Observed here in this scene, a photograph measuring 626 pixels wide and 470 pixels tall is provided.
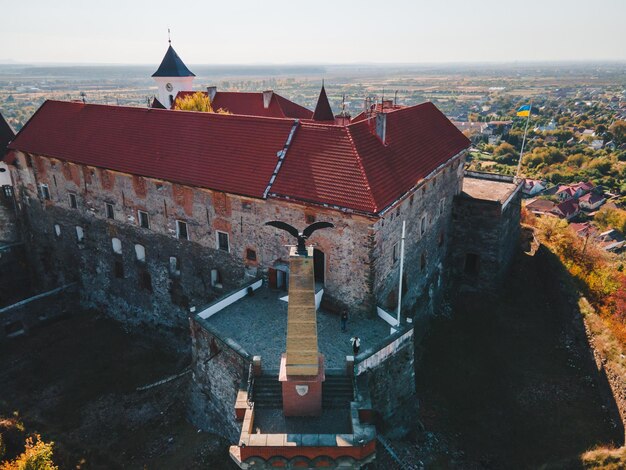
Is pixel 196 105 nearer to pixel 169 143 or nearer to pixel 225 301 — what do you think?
pixel 169 143

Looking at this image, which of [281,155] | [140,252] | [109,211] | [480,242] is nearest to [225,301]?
[281,155]

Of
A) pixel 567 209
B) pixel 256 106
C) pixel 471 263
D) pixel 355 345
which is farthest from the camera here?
pixel 567 209

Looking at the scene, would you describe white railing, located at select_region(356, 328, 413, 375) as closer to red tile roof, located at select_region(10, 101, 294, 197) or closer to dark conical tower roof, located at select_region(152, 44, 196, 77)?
red tile roof, located at select_region(10, 101, 294, 197)

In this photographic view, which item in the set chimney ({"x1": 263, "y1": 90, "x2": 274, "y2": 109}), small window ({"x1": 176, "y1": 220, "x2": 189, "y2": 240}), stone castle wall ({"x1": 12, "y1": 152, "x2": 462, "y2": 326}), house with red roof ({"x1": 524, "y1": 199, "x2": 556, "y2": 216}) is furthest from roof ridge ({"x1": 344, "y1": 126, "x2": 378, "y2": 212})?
house with red roof ({"x1": 524, "y1": 199, "x2": 556, "y2": 216})

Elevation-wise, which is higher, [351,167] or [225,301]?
[351,167]

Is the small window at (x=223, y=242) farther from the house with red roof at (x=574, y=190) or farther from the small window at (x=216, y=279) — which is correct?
the house with red roof at (x=574, y=190)

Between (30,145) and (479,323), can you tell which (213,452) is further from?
(30,145)
